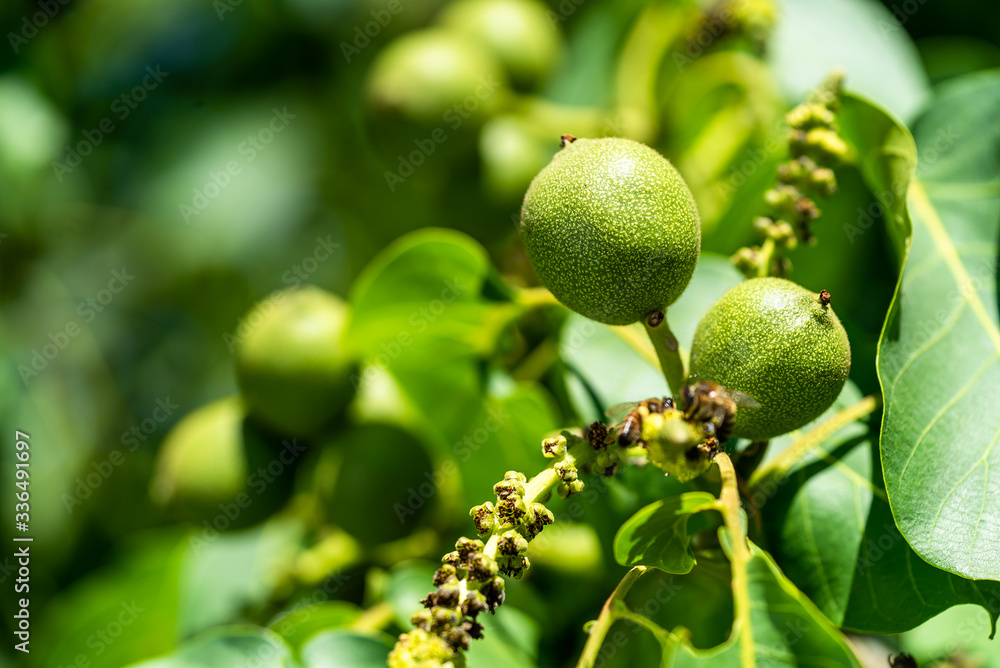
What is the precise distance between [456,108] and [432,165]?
0.59 ft

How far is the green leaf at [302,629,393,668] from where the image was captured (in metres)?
1.60

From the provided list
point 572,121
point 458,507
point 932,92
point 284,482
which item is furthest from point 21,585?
point 932,92

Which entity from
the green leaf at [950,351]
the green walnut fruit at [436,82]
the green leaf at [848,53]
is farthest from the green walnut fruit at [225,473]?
the green leaf at [848,53]

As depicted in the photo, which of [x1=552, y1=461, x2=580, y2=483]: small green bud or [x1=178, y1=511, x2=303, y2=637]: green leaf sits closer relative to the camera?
[x1=552, y1=461, x2=580, y2=483]: small green bud

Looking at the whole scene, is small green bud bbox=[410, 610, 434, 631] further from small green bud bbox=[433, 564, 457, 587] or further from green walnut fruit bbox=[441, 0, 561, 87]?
green walnut fruit bbox=[441, 0, 561, 87]

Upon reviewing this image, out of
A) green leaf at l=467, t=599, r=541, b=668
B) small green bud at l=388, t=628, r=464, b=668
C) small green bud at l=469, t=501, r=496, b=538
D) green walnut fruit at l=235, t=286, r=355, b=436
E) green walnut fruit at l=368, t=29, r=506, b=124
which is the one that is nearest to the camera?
small green bud at l=388, t=628, r=464, b=668

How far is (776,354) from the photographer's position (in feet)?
4.19

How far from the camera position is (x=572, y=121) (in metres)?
2.60

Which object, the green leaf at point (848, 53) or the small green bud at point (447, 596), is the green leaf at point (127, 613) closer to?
the small green bud at point (447, 596)

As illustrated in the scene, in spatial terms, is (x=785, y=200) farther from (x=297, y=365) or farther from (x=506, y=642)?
(x=297, y=365)

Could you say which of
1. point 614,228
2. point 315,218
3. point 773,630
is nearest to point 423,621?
point 773,630

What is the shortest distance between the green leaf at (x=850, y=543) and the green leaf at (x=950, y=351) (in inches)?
4.0

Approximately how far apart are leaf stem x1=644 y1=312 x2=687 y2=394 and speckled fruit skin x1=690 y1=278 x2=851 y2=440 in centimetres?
6

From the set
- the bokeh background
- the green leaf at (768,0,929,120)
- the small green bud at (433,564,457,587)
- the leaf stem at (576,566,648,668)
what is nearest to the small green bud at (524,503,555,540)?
the small green bud at (433,564,457,587)
